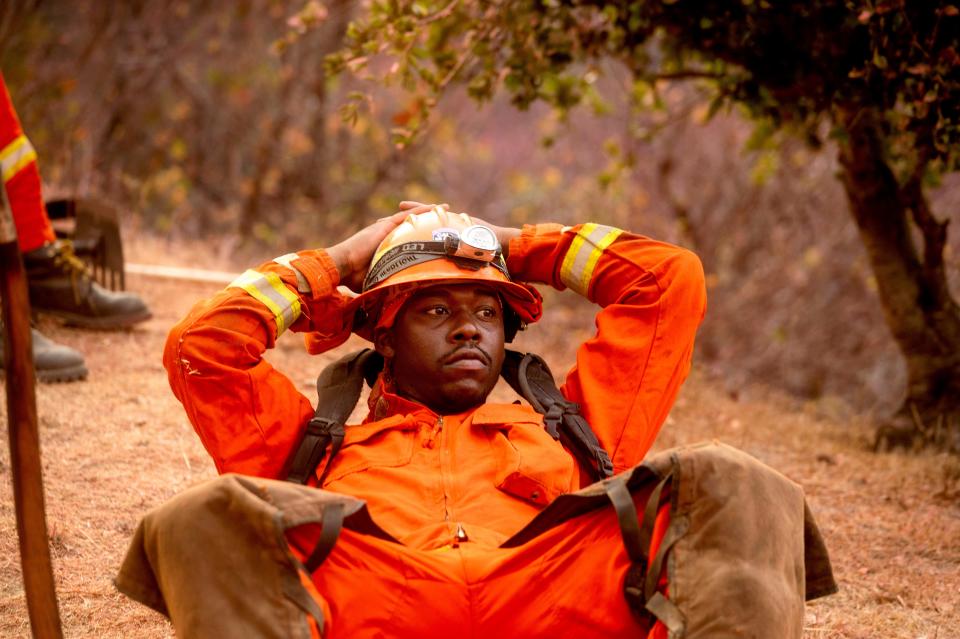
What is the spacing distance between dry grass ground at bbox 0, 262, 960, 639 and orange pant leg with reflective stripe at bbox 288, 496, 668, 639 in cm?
83

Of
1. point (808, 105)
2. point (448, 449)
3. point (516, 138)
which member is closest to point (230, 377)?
point (448, 449)

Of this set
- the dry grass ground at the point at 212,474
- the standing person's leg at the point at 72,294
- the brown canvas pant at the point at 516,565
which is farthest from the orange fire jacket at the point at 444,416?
the standing person's leg at the point at 72,294

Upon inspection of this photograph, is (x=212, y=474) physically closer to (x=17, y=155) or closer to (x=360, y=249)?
(x=360, y=249)

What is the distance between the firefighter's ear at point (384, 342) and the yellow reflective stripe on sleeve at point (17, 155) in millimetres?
1214

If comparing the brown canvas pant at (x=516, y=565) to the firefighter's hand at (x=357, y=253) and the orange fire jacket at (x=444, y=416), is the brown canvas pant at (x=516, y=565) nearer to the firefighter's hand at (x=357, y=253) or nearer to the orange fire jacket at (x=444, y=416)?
the orange fire jacket at (x=444, y=416)

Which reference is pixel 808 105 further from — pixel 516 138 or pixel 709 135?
pixel 516 138

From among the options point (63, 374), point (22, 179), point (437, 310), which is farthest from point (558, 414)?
point (63, 374)

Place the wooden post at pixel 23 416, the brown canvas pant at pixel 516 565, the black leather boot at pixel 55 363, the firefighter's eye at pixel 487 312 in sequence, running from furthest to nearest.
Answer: the black leather boot at pixel 55 363 < the firefighter's eye at pixel 487 312 < the brown canvas pant at pixel 516 565 < the wooden post at pixel 23 416

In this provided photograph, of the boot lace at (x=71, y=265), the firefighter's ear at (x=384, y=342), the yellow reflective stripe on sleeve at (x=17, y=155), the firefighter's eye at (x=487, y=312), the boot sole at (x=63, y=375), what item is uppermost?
the yellow reflective stripe on sleeve at (x=17, y=155)

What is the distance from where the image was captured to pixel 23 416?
203cm

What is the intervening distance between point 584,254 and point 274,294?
1024 millimetres

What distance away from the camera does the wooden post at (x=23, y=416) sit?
2010 millimetres

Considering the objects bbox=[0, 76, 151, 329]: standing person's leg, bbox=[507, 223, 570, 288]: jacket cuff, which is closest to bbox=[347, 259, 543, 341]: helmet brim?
bbox=[507, 223, 570, 288]: jacket cuff

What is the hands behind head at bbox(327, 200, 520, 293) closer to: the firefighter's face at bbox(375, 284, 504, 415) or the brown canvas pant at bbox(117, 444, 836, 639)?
the firefighter's face at bbox(375, 284, 504, 415)
